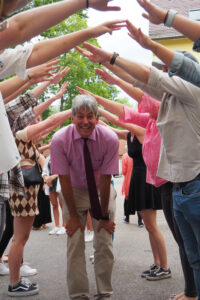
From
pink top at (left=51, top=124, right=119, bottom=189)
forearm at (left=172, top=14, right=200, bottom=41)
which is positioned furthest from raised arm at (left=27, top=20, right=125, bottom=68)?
pink top at (left=51, top=124, right=119, bottom=189)

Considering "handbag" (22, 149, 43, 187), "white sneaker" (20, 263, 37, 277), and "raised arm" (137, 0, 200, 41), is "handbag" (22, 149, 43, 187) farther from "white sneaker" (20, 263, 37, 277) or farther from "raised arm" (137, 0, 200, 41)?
"raised arm" (137, 0, 200, 41)

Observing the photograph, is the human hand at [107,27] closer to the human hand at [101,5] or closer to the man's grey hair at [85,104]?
the human hand at [101,5]

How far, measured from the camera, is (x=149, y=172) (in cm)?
377

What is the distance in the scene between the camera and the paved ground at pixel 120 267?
13.5ft

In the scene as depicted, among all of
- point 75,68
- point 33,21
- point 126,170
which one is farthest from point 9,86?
point 75,68

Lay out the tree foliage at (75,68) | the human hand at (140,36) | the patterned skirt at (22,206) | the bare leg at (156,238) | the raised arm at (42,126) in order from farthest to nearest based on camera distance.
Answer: the tree foliage at (75,68) → the bare leg at (156,238) → the patterned skirt at (22,206) → the raised arm at (42,126) → the human hand at (140,36)

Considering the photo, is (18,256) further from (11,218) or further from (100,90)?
(100,90)

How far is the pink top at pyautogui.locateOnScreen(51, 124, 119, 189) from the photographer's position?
Result: 12.3 ft

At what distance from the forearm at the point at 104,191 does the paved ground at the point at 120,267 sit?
3.34 ft

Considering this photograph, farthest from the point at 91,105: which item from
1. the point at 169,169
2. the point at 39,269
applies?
the point at 39,269

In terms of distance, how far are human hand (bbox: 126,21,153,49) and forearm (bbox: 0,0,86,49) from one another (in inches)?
26.6

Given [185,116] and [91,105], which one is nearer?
[185,116]

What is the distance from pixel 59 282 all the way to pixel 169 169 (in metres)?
2.54

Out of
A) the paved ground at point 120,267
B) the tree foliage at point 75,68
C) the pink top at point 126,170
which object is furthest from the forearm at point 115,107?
the tree foliage at point 75,68
